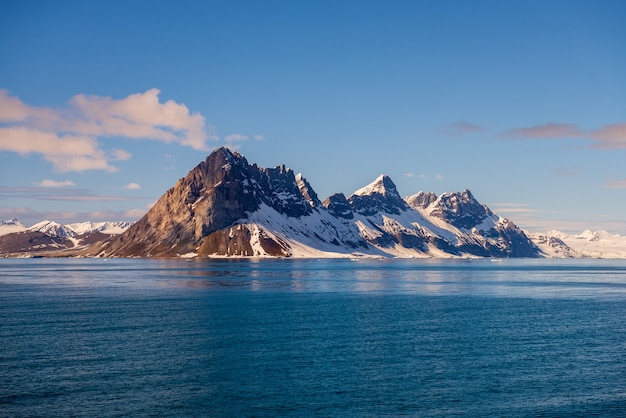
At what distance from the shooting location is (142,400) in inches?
2023

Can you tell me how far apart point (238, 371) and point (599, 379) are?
35604mm

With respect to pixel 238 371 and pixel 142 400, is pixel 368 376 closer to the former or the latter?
pixel 238 371

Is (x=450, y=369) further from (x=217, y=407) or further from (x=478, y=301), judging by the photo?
(x=478, y=301)

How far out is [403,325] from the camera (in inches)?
3711

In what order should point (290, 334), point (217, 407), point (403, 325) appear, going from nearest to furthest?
1. point (217, 407)
2. point (290, 334)
3. point (403, 325)

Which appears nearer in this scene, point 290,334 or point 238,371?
point 238,371

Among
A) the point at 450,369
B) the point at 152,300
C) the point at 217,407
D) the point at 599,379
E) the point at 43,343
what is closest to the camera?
the point at 217,407

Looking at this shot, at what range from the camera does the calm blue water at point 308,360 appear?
50.8 meters

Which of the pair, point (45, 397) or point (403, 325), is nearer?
point (45, 397)

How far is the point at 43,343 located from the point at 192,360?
21846 millimetres

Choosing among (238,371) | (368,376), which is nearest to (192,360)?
(238,371)

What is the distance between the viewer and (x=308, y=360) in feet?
220

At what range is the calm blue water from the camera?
167 feet

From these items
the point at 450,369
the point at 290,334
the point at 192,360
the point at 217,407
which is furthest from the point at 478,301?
the point at 217,407
